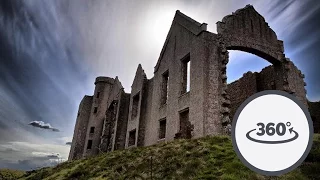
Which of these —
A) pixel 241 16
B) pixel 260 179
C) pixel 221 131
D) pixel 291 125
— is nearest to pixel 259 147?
pixel 291 125

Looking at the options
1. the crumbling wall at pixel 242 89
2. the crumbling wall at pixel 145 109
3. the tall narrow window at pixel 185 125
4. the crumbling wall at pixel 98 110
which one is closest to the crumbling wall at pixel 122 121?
the crumbling wall at pixel 145 109

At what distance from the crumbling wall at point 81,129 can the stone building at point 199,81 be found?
12.5 metres

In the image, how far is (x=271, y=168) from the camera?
2.38 m

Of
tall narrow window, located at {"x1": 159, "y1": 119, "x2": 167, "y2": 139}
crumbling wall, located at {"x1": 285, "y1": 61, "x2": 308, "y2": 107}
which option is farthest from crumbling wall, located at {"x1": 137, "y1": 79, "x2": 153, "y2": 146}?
crumbling wall, located at {"x1": 285, "y1": 61, "x2": 308, "y2": 107}

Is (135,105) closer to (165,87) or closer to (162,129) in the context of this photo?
(165,87)

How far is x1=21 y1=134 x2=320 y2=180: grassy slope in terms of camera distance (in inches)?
250

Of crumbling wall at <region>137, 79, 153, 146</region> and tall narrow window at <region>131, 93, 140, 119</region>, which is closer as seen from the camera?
crumbling wall at <region>137, 79, 153, 146</region>

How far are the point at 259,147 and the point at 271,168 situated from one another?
21 cm

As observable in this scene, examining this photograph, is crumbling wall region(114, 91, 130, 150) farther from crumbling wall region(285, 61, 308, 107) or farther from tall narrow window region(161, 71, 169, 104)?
crumbling wall region(285, 61, 308, 107)

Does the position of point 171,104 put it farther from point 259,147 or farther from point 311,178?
point 259,147

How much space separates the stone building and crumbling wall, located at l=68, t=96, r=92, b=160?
12528mm

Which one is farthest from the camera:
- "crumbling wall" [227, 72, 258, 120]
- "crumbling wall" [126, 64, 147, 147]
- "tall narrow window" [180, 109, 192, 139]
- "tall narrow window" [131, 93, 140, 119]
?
"tall narrow window" [131, 93, 140, 119]

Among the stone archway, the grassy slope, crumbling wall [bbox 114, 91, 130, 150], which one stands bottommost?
the grassy slope

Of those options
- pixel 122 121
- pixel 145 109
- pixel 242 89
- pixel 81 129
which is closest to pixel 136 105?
pixel 145 109
